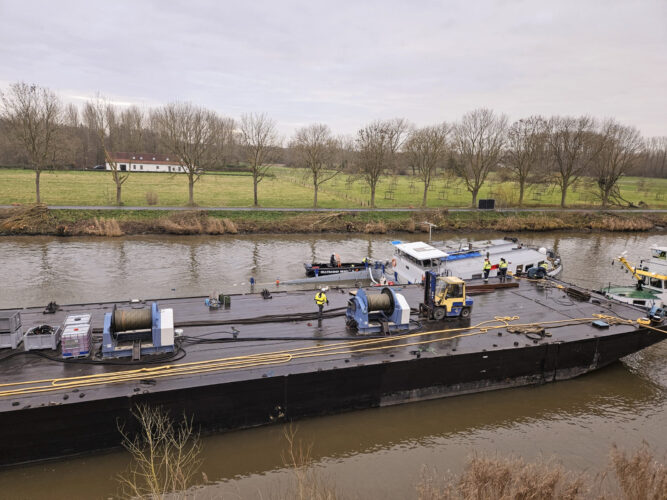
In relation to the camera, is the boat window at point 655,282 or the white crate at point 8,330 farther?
the boat window at point 655,282

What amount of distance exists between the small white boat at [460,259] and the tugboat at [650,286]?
16.1 feet

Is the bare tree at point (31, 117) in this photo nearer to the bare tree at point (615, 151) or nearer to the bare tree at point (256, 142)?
the bare tree at point (256, 142)

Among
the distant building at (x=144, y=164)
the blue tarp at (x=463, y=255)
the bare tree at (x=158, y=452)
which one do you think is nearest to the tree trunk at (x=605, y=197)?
the blue tarp at (x=463, y=255)

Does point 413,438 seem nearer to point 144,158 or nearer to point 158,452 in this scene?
point 158,452

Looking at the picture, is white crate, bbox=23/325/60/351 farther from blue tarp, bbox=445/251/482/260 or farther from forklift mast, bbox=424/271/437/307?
blue tarp, bbox=445/251/482/260

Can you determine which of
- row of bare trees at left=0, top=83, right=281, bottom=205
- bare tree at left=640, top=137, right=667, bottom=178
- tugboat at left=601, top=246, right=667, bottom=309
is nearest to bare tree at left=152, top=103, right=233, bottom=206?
row of bare trees at left=0, top=83, right=281, bottom=205

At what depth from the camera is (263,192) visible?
65312 millimetres

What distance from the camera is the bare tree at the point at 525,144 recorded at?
5716 centimetres

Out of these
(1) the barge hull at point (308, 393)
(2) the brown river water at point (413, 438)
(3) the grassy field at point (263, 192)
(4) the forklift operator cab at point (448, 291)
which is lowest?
(2) the brown river water at point (413, 438)

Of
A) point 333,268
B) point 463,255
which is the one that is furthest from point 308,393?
point 463,255

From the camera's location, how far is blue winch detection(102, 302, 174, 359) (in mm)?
13141

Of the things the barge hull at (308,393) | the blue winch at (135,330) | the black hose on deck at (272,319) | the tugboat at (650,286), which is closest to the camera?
the barge hull at (308,393)

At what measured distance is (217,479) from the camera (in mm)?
11508

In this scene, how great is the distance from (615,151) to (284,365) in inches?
2534
